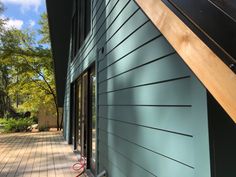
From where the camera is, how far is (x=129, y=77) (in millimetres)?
2580

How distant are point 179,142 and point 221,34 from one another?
62cm

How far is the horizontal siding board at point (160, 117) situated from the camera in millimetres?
1544

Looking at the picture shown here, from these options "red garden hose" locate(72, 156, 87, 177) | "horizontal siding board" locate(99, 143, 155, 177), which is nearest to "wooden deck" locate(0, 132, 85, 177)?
"red garden hose" locate(72, 156, 87, 177)

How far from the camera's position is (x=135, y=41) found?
95.0 inches

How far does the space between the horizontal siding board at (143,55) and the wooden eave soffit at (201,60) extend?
0.19m

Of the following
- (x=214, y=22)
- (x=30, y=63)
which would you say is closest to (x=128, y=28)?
(x=214, y=22)

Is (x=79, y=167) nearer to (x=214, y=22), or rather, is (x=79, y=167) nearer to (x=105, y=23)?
(x=105, y=23)

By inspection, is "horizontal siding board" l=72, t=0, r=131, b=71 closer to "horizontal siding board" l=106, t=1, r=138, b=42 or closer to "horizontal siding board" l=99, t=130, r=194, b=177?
"horizontal siding board" l=106, t=1, r=138, b=42

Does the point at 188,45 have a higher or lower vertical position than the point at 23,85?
lower

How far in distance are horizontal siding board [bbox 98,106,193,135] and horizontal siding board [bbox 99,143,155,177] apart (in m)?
0.34

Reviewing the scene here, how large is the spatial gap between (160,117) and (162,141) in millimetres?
151

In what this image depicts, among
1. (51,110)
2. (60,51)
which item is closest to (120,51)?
(60,51)

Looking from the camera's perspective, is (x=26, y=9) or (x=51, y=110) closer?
(x=51, y=110)

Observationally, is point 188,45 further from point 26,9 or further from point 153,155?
point 26,9
